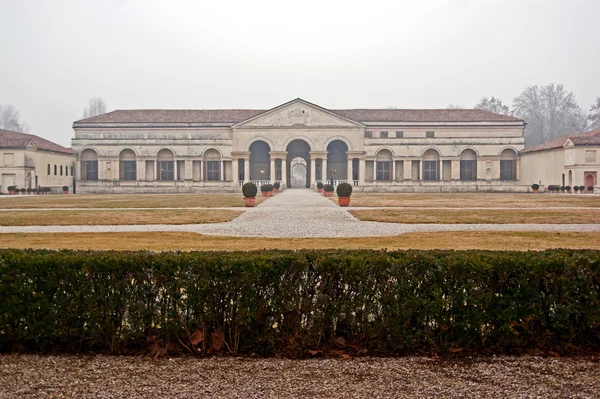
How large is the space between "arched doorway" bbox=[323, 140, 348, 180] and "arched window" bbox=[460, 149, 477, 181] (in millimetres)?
13589

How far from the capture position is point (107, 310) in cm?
553

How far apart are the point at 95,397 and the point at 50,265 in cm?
165

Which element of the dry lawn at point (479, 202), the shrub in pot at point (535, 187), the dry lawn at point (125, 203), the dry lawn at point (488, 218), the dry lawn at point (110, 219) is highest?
the shrub in pot at point (535, 187)

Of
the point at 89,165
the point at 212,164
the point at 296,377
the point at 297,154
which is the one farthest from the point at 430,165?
the point at 296,377

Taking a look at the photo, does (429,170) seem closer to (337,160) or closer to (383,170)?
(383,170)

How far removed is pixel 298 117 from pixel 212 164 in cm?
1170

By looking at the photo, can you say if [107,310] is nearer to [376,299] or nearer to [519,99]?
[376,299]

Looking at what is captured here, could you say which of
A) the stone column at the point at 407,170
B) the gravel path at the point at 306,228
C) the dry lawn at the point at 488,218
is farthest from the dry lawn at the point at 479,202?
the stone column at the point at 407,170

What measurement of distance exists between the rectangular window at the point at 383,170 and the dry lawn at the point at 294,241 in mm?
47947

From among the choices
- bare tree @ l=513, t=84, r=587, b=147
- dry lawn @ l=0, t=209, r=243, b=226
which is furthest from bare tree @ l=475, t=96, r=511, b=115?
dry lawn @ l=0, t=209, r=243, b=226

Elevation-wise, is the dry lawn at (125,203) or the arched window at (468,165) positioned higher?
the arched window at (468,165)

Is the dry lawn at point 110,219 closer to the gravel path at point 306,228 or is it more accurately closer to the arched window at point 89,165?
the gravel path at point 306,228

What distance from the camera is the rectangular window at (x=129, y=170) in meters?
64.2

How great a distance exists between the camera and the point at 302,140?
64938mm
